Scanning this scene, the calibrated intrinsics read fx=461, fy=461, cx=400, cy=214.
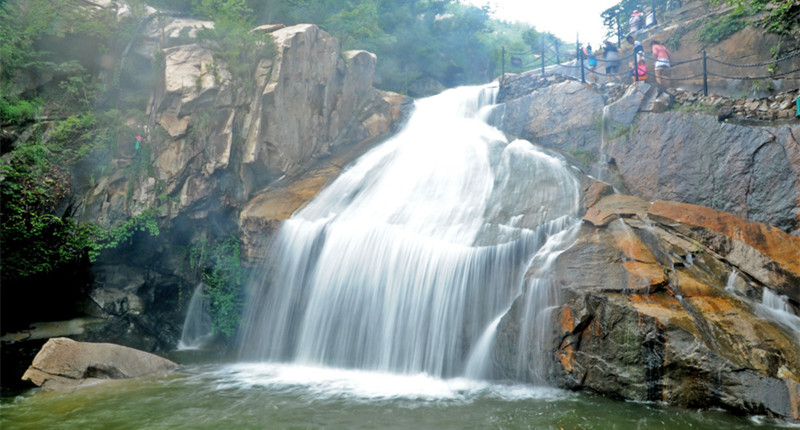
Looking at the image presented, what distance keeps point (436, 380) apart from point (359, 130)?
1007 cm

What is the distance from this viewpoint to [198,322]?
1351 centimetres

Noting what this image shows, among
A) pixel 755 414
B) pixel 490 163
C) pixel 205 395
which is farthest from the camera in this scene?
pixel 490 163

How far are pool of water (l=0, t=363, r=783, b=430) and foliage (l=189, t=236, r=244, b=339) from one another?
359cm

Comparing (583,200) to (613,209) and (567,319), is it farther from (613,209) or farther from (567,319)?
(567,319)

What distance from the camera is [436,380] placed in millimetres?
8734

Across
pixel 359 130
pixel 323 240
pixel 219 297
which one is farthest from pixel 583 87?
pixel 219 297

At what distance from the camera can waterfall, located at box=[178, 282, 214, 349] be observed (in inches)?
523

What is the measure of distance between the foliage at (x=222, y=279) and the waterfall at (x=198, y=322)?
0.23 meters

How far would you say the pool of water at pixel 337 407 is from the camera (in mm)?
6484

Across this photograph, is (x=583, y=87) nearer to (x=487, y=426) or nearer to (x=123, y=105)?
(x=487, y=426)

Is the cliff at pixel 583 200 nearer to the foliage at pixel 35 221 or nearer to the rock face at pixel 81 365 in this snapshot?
the foliage at pixel 35 221

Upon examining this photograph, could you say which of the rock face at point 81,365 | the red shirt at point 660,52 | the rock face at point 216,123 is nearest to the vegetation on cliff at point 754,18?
the red shirt at point 660,52

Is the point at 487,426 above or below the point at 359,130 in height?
below

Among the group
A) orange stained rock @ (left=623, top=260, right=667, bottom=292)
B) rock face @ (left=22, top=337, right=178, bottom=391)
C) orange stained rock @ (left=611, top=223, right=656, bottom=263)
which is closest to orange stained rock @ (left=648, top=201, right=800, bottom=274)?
orange stained rock @ (left=611, top=223, right=656, bottom=263)
